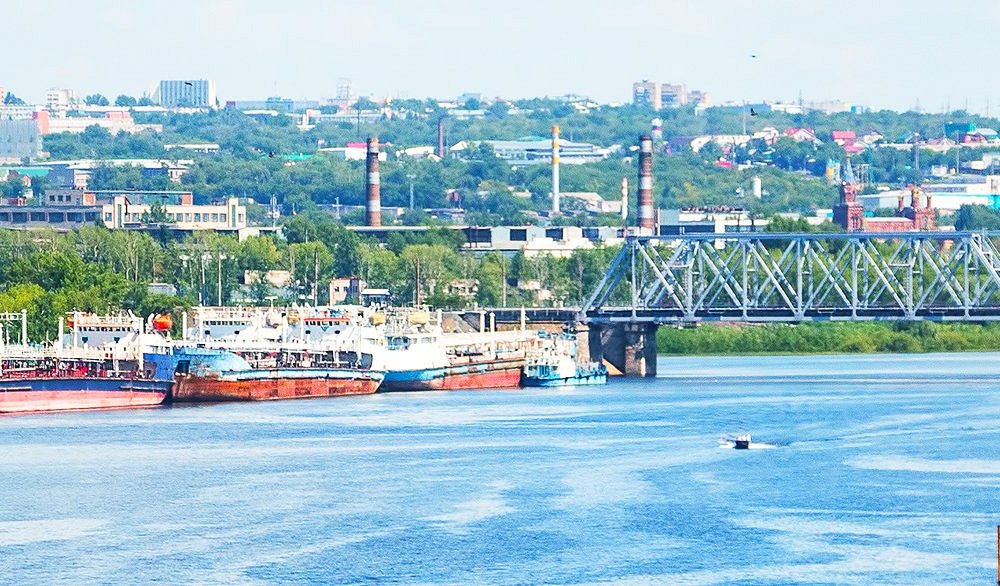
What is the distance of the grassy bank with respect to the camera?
151m

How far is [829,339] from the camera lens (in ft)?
501

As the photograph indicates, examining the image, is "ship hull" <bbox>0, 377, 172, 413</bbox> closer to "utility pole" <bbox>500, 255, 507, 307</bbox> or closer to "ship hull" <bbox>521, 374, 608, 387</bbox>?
"ship hull" <bbox>521, 374, 608, 387</bbox>

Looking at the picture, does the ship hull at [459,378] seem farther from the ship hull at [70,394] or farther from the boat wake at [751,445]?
the boat wake at [751,445]

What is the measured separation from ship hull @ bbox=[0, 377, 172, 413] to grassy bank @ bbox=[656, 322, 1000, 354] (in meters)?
60.8

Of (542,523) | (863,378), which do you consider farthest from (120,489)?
(863,378)

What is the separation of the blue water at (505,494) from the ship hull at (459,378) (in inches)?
436

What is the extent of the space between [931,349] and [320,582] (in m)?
100

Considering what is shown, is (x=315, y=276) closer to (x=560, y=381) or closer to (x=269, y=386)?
(x=560, y=381)

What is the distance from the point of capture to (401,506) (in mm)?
63469

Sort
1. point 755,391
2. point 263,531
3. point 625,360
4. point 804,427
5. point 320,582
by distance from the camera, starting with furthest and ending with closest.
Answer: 1. point 625,360
2. point 755,391
3. point 804,427
4. point 263,531
5. point 320,582

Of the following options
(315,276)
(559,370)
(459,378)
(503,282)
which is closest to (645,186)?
(503,282)

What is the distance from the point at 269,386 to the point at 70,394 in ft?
33.7

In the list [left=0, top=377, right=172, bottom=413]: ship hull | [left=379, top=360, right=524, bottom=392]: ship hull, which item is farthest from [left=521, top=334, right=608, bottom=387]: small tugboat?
[left=0, top=377, right=172, bottom=413]: ship hull

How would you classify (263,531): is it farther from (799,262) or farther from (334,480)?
(799,262)
